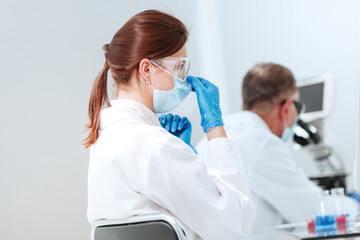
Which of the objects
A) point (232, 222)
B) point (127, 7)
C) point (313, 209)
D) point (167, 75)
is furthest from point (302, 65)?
point (232, 222)

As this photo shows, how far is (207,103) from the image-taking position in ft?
4.69

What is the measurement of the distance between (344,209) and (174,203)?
111cm

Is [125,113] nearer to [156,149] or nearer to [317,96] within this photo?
[156,149]

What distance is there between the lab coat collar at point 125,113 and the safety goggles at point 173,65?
0.13m

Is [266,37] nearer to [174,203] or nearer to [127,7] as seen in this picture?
[127,7]

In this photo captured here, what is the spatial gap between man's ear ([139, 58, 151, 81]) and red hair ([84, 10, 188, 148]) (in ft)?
0.04

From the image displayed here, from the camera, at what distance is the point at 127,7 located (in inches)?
68.9

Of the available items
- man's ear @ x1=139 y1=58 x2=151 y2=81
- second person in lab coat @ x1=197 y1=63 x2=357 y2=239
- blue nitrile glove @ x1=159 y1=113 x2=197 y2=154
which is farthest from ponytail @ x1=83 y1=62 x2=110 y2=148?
second person in lab coat @ x1=197 y1=63 x2=357 y2=239

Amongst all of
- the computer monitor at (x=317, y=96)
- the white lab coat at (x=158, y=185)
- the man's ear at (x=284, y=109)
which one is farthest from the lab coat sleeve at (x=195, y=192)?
the computer monitor at (x=317, y=96)

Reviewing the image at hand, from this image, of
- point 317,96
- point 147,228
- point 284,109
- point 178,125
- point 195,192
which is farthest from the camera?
point 317,96

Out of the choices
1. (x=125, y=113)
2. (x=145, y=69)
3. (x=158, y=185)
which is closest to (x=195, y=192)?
(x=158, y=185)

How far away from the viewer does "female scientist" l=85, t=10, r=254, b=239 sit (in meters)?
1.16

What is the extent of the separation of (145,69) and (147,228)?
52 centimetres

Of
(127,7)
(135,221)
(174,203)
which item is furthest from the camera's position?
(127,7)
